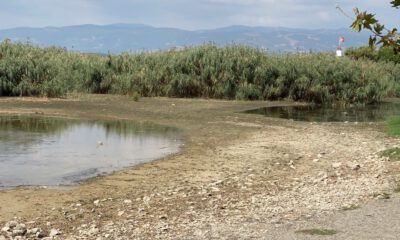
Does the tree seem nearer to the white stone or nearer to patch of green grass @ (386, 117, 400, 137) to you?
the white stone

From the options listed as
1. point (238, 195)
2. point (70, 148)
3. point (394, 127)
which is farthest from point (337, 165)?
point (394, 127)

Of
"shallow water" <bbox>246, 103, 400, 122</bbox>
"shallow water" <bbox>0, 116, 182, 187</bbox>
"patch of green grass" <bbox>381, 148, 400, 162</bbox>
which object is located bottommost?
"shallow water" <bbox>0, 116, 182, 187</bbox>

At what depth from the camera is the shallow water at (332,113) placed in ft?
73.4

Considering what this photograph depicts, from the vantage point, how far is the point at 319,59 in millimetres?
32312

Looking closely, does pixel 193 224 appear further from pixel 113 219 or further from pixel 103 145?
pixel 103 145

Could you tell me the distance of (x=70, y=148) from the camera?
46.4ft

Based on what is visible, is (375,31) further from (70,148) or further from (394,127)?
(394,127)

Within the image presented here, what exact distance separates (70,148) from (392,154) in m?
7.38

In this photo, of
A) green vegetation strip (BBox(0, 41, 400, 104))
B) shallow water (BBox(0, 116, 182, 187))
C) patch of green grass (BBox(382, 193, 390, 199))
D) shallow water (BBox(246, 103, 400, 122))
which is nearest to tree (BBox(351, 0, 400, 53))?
patch of green grass (BBox(382, 193, 390, 199))

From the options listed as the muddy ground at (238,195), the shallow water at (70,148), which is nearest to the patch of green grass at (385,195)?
the muddy ground at (238,195)

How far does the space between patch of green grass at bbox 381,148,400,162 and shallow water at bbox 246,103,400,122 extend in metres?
8.66

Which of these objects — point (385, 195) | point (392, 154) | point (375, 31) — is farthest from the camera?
point (392, 154)

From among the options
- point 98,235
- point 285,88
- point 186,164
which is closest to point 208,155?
point 186,164

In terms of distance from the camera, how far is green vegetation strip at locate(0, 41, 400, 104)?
29.2 metres
